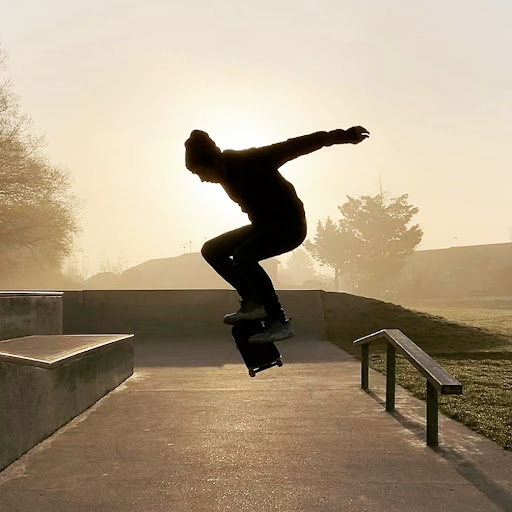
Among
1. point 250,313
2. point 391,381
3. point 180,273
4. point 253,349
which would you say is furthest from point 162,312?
point 180,273

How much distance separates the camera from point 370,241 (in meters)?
75.3

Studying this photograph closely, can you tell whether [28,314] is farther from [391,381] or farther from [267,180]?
[267,180]

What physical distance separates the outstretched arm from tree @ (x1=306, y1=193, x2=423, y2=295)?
234 ft

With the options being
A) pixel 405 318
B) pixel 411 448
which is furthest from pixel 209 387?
pixel 405 318

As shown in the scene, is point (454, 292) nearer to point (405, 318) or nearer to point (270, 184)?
point (405, 318)

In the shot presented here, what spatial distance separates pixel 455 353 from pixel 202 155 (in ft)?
46.6

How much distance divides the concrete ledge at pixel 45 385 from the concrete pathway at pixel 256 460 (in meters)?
0.17

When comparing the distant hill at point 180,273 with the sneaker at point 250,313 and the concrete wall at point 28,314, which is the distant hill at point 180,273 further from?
the sneaker at point 250,313

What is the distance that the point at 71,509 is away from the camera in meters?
4.62

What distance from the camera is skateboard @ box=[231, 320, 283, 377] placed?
12.0ft

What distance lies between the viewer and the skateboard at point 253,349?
144 inches

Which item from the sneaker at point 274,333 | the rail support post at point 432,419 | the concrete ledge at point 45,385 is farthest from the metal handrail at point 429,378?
the concrete ledge at point 45,385

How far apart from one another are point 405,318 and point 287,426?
49.7 feet

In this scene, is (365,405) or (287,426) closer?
(287,426)
